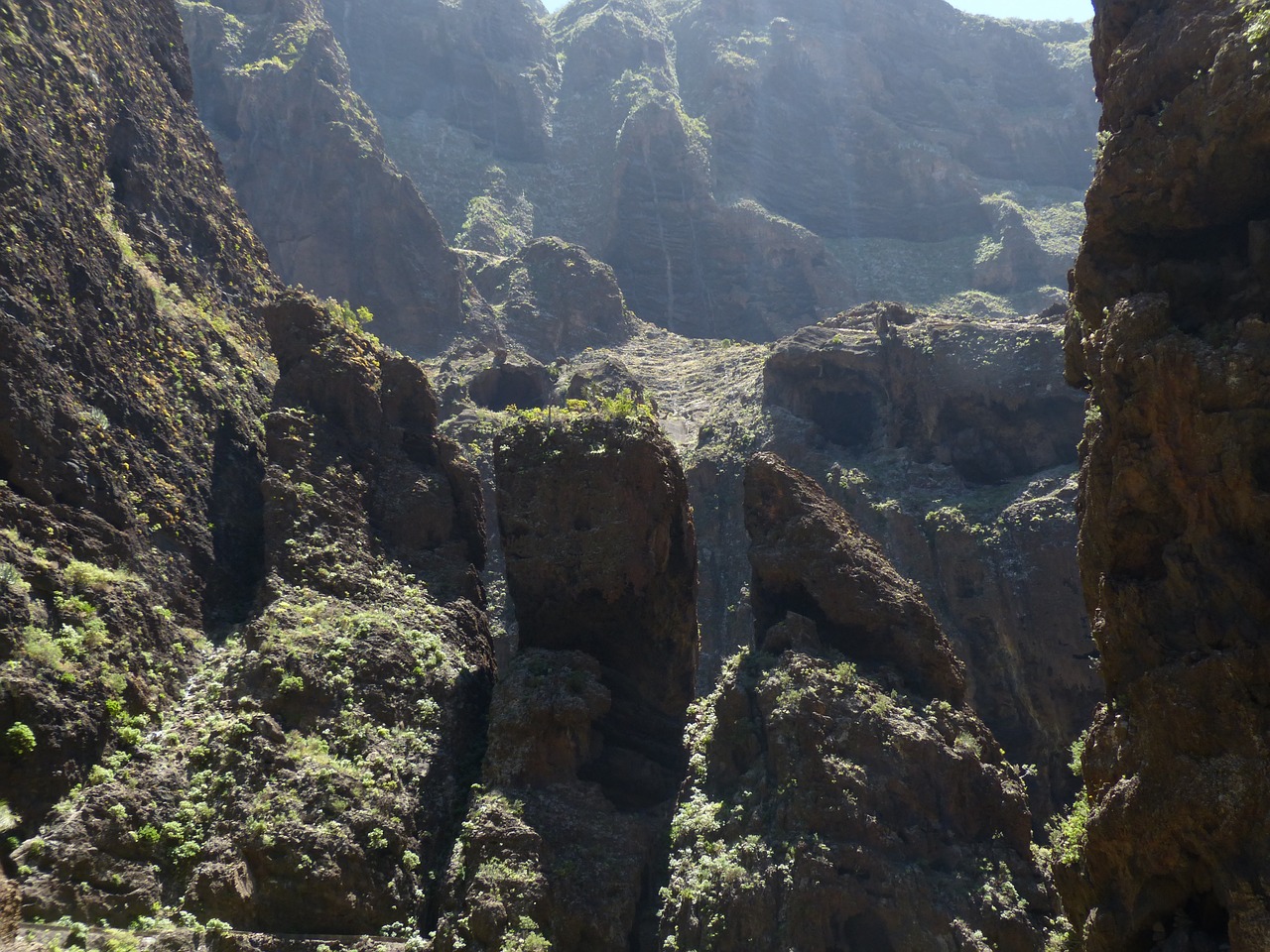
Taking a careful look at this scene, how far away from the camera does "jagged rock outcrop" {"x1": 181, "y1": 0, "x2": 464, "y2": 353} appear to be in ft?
230

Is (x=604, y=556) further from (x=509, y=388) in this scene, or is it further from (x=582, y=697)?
(x=509, y=388)

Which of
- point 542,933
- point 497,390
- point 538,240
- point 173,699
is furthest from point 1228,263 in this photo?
point 538,240

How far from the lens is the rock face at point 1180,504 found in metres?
13.3

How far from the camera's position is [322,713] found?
76.6ft

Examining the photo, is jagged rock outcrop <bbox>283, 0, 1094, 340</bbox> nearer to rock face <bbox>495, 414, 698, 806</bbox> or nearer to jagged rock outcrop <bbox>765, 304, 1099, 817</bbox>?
jagged rock outcrop <bbox>765, 304, 1099, 817</bbox>

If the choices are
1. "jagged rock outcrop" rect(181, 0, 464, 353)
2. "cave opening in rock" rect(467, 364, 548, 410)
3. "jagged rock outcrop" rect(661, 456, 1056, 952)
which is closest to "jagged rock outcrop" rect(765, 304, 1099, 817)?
"jagged rock outcrop" rect(661, 456, 1056, 952)

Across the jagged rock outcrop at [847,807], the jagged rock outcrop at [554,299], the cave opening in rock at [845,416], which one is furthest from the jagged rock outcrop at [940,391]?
the jagged rock outcrop at [554,299]

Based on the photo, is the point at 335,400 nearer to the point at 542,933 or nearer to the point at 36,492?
the point at 36,492

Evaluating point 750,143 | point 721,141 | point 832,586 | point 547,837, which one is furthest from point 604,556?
point 750,143

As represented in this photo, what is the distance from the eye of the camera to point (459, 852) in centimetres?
2170

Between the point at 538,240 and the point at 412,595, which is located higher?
the point at 538,240

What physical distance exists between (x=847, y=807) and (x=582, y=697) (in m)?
6.96

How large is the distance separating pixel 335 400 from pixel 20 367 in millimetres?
9674

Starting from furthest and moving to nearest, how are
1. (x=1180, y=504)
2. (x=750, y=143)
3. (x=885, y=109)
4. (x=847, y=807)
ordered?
(x=885, y=109) → (x=750, y=143) → (x=847, y=807) → (x=1180, y=504)
